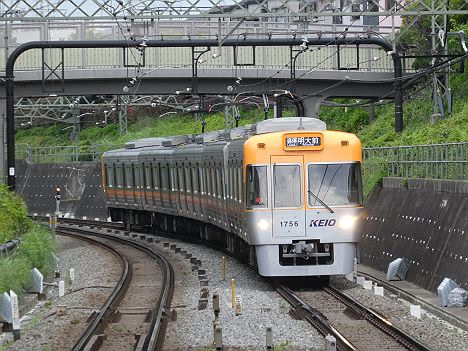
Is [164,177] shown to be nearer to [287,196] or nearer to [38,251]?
[38,251]

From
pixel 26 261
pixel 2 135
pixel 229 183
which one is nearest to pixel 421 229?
pixel 229 183

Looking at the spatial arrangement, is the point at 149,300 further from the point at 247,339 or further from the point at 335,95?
the point at 335,95

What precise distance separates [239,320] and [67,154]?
47141 mm

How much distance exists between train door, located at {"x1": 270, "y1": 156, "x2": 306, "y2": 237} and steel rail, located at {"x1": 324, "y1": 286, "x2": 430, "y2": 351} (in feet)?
4.03

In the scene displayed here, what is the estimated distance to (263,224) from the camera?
2062cm

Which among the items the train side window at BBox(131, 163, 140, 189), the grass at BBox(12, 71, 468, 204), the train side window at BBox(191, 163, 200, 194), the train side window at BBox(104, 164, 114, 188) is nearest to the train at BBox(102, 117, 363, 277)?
the grass at BBox(12, 71, 468, 204)

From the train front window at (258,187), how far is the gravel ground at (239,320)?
4.82ft

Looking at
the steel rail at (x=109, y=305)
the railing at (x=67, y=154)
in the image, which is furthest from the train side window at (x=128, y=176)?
the railing at (x=67, y=154)

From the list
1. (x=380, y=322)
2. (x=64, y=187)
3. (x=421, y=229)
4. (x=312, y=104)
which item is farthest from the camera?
(x=64, y=187)

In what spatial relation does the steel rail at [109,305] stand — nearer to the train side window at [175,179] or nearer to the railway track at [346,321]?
the railway track at [346,321]

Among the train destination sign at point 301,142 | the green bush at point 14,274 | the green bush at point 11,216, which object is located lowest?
the green bush at point 14,274

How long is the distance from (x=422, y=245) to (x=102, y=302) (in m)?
5.93

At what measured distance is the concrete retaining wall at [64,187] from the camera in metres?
57.2

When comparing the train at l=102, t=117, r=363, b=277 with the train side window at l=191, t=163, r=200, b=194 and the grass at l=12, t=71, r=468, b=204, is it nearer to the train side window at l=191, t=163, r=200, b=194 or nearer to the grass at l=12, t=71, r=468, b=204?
the grass at l=12, t=71, r=468, b=204
